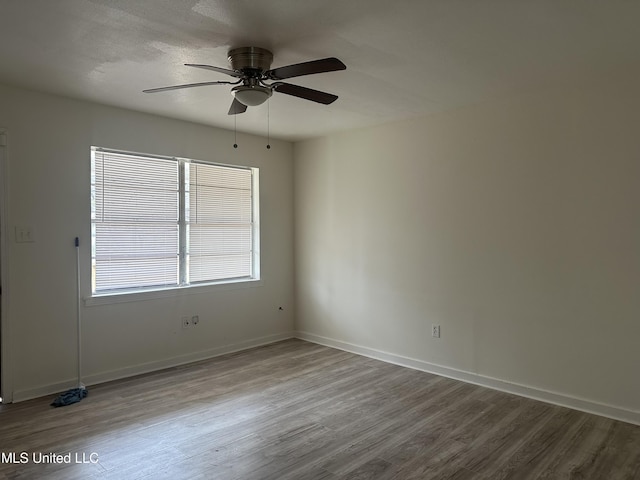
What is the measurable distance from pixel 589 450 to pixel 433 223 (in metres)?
2.19

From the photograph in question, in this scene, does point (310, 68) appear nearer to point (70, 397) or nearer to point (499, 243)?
point (499, 243)

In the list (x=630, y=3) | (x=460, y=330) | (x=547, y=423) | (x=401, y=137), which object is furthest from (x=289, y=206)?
(x=630, y=3)

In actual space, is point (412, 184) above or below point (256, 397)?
above

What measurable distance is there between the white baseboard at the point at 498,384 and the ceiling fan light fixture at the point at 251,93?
3.00m

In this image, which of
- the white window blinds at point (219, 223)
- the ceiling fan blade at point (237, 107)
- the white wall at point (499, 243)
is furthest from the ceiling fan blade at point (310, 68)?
the white window blinds at point (219, 223)

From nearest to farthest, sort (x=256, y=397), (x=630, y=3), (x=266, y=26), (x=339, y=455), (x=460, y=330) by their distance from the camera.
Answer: (x=630, y=3) → (x=266, y=26) → (x=339, y=455) → (x=256, y=397) → (x=460, y=330)

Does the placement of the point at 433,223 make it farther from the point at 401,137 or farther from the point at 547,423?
the point at 547,423

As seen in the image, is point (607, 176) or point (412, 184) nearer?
point (607, 176)

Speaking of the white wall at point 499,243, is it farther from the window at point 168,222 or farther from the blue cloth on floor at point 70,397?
the blue cloth on floor at point 70,397

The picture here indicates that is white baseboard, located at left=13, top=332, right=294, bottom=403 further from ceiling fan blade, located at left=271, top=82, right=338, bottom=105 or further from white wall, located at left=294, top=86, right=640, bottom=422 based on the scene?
ceiling fan blade, located at left=271, top=82, right=338, bottom=105

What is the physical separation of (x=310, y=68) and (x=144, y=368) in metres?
3.32

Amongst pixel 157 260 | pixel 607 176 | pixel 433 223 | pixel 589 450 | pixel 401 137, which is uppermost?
pixel 401 137

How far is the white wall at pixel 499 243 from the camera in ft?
10.4

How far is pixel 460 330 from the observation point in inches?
160
